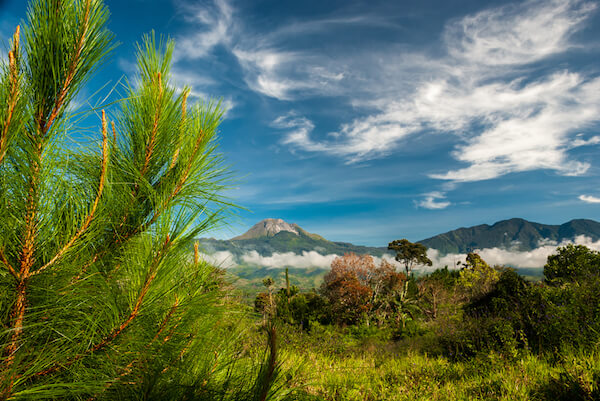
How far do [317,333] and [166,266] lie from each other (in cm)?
874

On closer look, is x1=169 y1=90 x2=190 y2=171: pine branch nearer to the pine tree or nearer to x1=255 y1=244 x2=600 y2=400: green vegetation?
the pine tree

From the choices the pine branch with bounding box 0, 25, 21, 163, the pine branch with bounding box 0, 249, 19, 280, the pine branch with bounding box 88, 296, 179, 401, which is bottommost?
the pine branch with bounding box 88, 296, 179, 401

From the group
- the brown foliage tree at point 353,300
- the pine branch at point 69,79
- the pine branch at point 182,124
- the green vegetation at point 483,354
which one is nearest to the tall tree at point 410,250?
the brown foliage tree at point 353,300

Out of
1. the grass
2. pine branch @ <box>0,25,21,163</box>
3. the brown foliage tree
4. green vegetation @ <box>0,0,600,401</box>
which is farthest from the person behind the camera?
the brown foliage tree

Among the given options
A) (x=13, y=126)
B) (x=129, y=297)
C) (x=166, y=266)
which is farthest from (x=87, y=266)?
(x=13, y=126)

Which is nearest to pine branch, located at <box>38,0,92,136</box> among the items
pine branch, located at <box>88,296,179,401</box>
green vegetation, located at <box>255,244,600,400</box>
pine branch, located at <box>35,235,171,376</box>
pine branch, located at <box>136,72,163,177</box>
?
pine branch, located at <box>136,72,163,177</box>

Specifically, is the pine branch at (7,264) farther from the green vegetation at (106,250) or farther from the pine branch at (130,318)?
the pine branch at (130,318)

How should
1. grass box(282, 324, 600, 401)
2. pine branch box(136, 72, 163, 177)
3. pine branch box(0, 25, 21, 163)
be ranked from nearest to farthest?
1. pine branch box(0, 25, 21, 163)
2. pine branch box(136, 72, 163, 177)
3. grass box(282, 324, 600, 401)

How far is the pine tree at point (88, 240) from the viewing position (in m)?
1.46

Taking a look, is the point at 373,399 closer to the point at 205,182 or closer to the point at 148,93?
the point at 205,182

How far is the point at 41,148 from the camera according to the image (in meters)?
1.51

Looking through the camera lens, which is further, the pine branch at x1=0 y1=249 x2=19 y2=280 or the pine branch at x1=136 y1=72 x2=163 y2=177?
the pine branch at x1=136 y1=72 x2=163 y2=177

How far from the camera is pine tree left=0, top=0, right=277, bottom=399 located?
4.79ft

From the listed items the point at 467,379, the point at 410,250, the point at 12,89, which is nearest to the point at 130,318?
the point at 12,89
